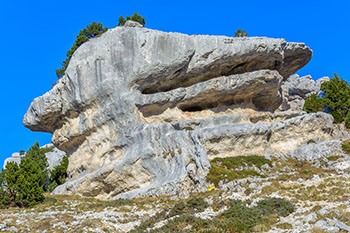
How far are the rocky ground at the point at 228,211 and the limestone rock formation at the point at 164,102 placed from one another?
634cm

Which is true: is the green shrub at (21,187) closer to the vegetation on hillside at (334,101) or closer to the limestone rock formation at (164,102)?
the limestone rock formation at (164,102)

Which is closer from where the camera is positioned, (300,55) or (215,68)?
(215,68)

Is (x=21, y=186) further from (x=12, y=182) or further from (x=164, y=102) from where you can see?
(x=164, y=102)

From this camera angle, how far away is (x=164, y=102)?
47938mm

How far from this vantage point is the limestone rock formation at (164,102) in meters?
45.1

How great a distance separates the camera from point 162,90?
4959cm

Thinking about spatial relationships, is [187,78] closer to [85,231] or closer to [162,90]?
[162,90]

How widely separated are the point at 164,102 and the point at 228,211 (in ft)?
90.0

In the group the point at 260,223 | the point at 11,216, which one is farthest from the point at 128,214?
the point at 260,223

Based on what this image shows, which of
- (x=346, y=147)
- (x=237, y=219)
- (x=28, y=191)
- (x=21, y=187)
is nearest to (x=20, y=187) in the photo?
(x=21, y=187)

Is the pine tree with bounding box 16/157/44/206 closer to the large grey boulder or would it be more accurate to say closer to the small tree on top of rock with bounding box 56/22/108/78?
the small tree on top of rock with bounding box 56/22/108/78

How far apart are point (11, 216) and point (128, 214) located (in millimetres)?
9159

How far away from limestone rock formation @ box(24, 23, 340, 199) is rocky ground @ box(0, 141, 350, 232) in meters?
6.34

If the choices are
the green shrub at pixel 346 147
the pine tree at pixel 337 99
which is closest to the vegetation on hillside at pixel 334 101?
the pine tree at pixel 337 99
